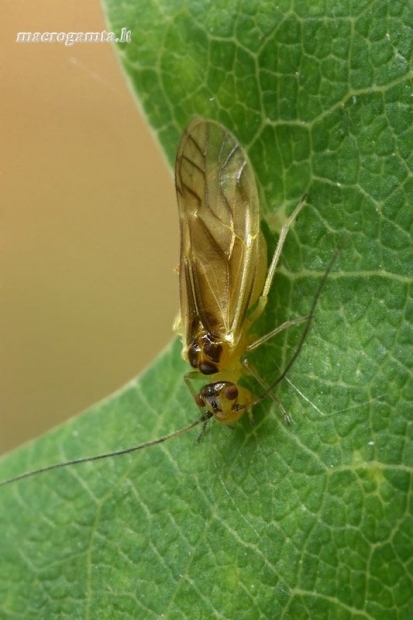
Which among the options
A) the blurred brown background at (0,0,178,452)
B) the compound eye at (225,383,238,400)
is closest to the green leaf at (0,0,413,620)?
the compound eye at (225,383,238,400)

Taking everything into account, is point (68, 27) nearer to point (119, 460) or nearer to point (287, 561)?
point (119, 460)

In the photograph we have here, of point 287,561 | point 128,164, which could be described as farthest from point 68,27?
point 287,561

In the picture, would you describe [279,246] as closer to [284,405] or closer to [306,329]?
[306,329]

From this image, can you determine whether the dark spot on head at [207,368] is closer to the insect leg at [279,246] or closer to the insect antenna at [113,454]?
the insect antenna at [113,454]

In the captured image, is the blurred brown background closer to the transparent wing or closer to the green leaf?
the transparent wing

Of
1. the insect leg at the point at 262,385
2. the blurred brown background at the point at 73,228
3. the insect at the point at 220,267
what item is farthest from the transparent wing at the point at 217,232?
the blurred brown background at the point at 73,228

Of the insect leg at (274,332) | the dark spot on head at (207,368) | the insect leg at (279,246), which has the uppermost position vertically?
the insect leg at (279,246)
